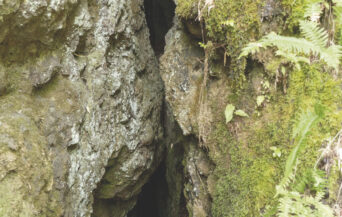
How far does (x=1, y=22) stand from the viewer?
10.4ft

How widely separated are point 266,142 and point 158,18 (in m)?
6.53

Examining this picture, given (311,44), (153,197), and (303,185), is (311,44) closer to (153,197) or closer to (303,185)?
(303,185)

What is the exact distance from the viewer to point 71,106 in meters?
3.98

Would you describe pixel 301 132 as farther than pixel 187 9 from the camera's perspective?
No

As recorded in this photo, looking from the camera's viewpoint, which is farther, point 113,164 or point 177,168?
point 177,168

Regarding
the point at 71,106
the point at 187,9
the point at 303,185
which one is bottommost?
the point at 303,185

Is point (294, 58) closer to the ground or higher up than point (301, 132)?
higher up

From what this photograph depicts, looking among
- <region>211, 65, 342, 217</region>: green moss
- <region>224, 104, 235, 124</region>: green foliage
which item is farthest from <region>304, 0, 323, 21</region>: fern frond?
<region>224, 104, 235, 124</region>: green foliage

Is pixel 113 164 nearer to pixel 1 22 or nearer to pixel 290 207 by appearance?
pixel 1 22

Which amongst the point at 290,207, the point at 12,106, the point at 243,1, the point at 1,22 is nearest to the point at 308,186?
the point at 290,207

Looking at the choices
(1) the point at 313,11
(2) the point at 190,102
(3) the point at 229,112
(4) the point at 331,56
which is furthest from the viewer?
(2) the point at 190,102

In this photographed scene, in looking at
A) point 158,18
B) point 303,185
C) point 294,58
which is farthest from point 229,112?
point 158,18

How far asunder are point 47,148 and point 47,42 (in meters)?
1.42

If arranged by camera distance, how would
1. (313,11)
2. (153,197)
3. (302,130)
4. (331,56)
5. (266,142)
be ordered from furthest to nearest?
1. (153,197)
2. (266,142)
3. (313,11)
4. (302,130)
5. (331,56)
